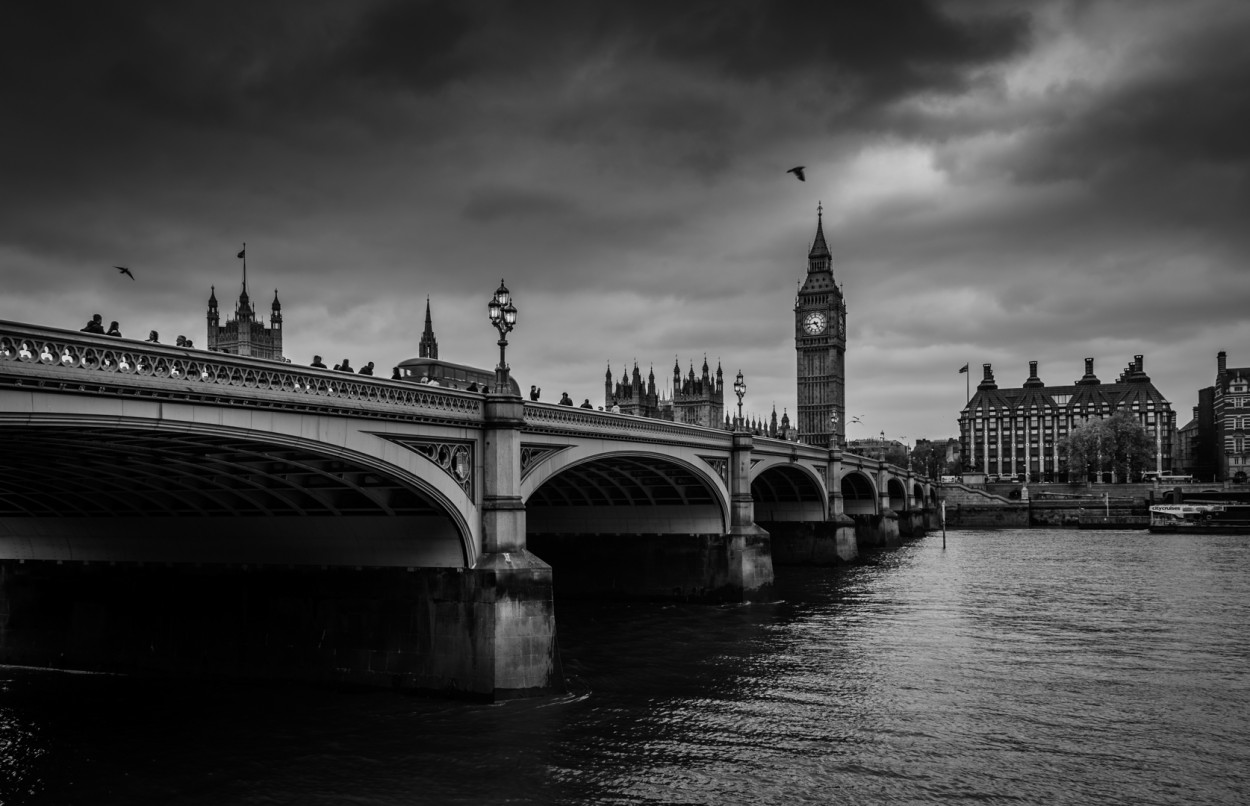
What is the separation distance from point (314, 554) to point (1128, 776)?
20.6 meters

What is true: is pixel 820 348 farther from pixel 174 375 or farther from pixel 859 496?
pixel 174 375

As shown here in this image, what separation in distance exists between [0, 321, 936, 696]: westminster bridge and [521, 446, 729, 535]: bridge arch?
4886mm

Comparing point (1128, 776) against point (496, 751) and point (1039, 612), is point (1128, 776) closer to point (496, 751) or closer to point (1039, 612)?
point (496, 751)

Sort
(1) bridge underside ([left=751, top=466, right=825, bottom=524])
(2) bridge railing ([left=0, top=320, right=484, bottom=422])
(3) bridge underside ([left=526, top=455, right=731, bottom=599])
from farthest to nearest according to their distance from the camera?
1. (1) bridge underside ([left=751, top=466, right=825, bottom=524])
2. (3) bridge underside ([left=526, top=455, right=731, bottom=599])
3. (2) bridge railing ([left=0, top=320, right=484, bottom=422])

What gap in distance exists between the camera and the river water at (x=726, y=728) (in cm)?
1889

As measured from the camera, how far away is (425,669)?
24797 millimetres

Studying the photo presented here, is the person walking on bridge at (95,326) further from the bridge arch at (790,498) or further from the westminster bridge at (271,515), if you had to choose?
the bridge arch at (790,498)

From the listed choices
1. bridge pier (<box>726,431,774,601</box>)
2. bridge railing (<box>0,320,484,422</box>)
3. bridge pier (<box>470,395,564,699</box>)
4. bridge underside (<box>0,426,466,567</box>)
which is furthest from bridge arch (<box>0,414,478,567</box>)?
bridge pier (<box>726,431,774,601</box>)

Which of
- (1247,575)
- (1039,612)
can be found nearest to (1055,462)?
(1247,575)

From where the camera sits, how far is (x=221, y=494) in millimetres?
26766

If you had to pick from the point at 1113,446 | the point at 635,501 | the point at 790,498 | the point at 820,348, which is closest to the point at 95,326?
the point at 635,501

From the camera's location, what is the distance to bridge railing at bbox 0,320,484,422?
50.4ft

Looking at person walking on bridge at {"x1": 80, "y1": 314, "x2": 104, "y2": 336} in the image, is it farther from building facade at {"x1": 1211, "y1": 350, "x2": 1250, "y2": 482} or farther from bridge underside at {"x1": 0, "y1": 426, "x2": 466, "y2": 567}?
building facade at {"x1": 1211, "y1": 350, "x2": 1250, "y2": 482}

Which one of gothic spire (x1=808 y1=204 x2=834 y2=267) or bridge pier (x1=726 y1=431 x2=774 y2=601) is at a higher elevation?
gothic spire (x1=808 y1=204 x2=834 y2=267)
